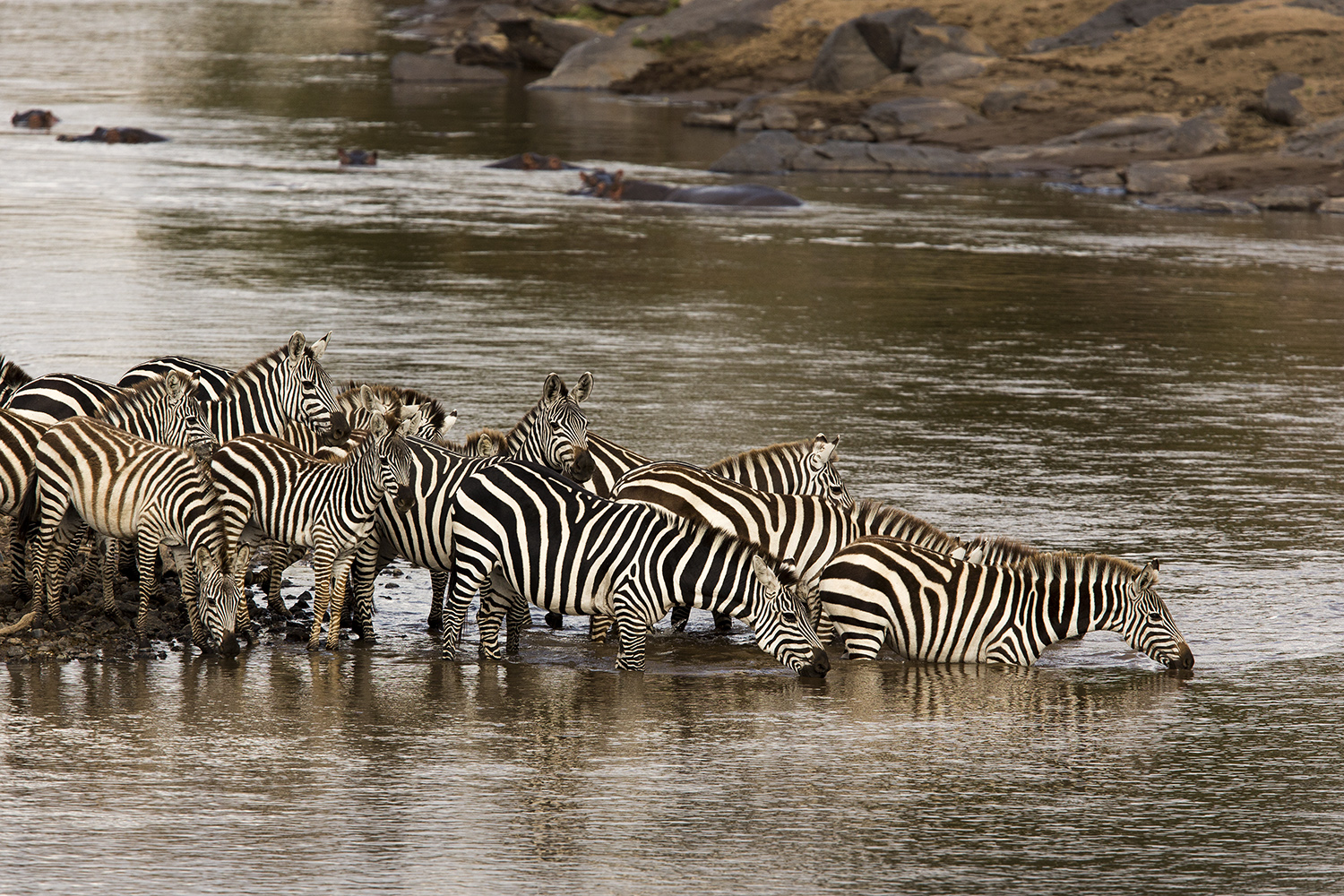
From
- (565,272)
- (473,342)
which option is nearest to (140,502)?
(473,342)

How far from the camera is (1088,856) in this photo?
7.37 m

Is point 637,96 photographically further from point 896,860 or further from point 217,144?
point 896,860

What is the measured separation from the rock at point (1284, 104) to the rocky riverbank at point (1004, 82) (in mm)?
62

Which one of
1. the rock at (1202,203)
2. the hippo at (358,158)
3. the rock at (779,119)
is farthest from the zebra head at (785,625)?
the rock at (779,119)

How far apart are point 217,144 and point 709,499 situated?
34.3 metres

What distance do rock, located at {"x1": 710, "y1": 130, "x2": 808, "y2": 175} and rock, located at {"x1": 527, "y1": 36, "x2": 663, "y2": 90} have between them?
23069mm

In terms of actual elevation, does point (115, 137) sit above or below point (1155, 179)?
above

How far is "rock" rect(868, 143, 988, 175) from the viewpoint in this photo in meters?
40.5

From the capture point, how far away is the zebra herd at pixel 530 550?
32.1ft

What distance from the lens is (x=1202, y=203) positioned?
1342 inches

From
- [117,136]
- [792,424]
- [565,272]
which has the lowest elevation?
[792,424]

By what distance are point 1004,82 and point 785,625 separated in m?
41.5

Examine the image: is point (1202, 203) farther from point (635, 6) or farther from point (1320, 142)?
point (635, 6)

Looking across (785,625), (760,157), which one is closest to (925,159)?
(760,157)
